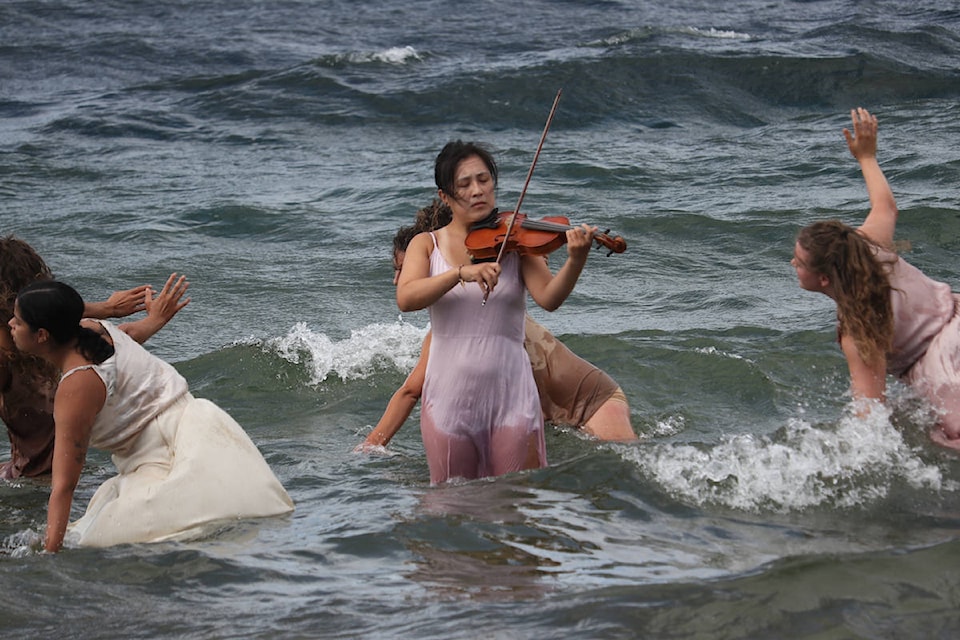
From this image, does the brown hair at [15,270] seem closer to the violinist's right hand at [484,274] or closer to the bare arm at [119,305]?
the bare arm at [119,305]

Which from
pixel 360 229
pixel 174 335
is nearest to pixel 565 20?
pixel 360 229

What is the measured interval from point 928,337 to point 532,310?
5093 mm

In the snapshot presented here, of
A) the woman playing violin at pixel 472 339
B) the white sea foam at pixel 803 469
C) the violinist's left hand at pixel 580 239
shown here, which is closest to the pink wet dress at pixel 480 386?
the woman playing violin at pixel 472 339

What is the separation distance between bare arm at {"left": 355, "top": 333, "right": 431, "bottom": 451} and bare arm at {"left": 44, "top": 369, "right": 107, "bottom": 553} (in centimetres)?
185

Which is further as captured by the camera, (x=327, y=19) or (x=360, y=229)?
(x=327, y=19)

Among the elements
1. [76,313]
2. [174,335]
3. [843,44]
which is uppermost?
[843,44]

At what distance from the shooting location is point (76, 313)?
493 cm

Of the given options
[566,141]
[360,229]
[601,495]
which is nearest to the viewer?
[601,495]

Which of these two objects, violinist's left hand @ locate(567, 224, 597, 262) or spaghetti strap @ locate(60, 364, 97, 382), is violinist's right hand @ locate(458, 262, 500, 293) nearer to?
violinist's left hand @ locate(567, 224, 597, 262)

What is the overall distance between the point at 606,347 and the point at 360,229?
457 cm

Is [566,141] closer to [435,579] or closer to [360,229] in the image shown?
[360,229]

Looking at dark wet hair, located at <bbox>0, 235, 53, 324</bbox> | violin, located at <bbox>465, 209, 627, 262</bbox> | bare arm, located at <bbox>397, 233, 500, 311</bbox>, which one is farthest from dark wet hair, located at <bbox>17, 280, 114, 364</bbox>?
violin, located at <bbox>465, 209, 627, 262</bbox>

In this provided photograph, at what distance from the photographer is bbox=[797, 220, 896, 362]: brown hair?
17.4 feet

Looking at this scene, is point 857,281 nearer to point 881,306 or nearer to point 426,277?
point 881,306
